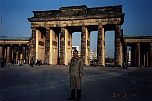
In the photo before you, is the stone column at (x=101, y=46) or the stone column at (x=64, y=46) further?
the stone column at (x=64, y=46)

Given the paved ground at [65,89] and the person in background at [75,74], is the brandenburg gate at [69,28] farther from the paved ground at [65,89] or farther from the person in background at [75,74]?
the person in background at [75,74]

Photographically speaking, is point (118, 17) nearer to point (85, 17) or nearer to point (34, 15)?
point (85, 17)

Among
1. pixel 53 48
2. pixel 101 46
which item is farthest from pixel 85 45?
pixel 53 48

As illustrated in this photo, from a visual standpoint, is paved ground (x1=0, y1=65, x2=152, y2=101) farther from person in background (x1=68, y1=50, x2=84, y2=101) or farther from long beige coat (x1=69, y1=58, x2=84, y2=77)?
long beige coat (x1=69, y1=58, x2=84, y2=77)

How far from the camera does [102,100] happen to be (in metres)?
7.73

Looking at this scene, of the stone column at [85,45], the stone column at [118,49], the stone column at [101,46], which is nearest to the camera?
the stone column at [118,49]

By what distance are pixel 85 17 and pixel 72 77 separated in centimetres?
4618

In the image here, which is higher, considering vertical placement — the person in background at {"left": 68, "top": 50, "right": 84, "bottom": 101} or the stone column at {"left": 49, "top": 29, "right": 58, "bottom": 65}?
the stone column at {"left": 49, "top": 29, "right": 58, "bottom": 65}

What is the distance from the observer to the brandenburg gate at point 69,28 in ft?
172

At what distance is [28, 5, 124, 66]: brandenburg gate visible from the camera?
172 feet

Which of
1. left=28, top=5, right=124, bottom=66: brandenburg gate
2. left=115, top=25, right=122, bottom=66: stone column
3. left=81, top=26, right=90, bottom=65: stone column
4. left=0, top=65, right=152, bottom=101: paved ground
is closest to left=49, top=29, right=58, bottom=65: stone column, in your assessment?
left=28, top=5, right=124, bottom=66: brandenburg gate

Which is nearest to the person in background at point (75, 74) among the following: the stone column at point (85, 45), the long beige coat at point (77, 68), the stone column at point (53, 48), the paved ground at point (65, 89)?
the long beige coat at point (77, 68)

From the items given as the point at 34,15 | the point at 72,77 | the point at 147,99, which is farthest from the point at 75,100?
the point at 34,15

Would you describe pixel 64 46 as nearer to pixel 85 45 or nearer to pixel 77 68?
pixel 85 45
